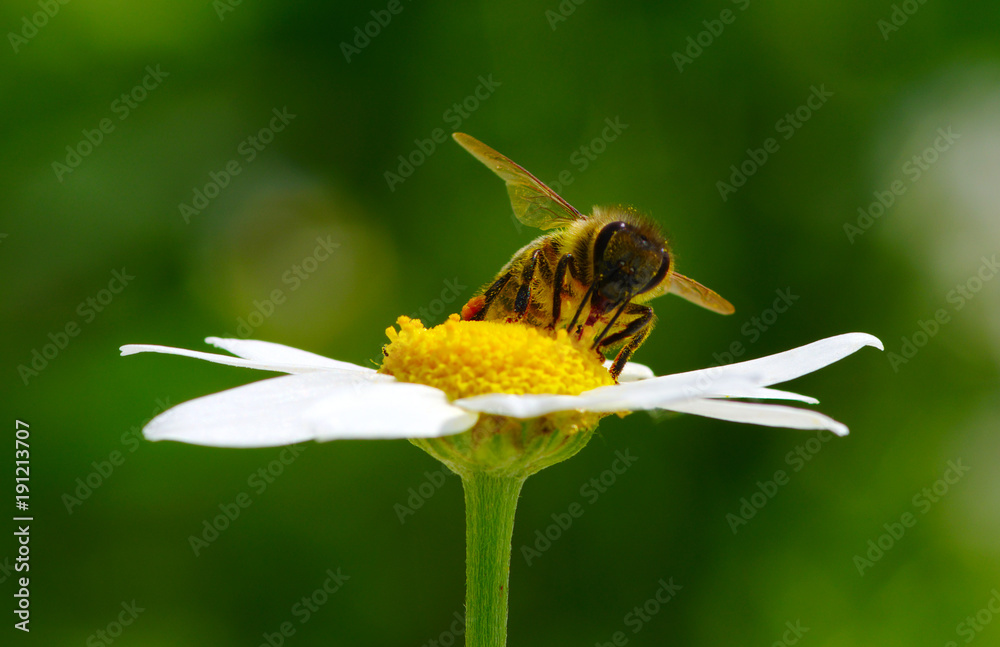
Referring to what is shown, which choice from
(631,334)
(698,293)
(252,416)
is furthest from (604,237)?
(252,416)

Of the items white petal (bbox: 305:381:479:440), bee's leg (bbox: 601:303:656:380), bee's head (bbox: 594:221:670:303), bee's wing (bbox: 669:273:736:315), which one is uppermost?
bee's wing (bbox: 669:273:736:315)

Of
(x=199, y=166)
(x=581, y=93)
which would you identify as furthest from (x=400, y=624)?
(x=581, y=93)

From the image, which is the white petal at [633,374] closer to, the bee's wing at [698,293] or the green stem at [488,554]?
the bee's wing at [698,293]

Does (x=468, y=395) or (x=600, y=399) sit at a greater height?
(x=600, y=399)

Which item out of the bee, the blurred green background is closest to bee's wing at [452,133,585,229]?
the bee

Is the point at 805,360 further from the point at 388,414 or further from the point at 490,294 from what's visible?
the point at 388,414

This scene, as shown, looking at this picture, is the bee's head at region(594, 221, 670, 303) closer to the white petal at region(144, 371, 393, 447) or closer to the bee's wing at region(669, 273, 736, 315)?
the bee's wing at region(669, 273, 736, 315)

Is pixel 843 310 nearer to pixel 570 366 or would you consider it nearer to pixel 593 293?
pixel 593 293
